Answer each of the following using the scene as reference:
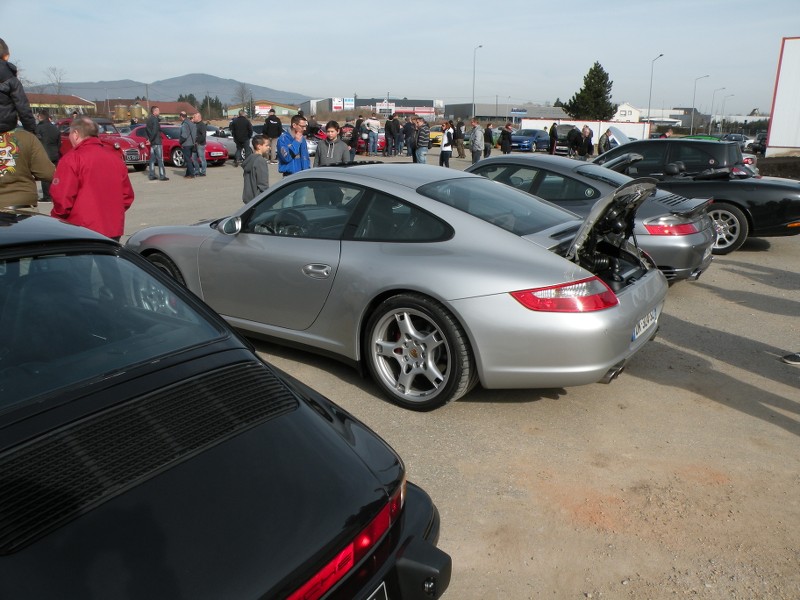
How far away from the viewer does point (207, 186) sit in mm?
16828

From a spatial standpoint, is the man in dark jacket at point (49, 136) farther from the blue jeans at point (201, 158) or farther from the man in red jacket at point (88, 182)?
the man in red jacket at point (88, 182)

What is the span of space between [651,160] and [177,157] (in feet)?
52.6

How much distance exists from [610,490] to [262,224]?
117 inches

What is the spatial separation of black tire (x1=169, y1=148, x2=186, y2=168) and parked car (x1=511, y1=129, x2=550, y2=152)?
18808 mm

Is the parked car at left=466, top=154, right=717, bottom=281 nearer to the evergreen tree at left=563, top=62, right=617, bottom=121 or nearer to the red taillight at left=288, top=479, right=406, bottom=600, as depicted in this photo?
the red taillight at left=288, top=479, right=406, bottom=600

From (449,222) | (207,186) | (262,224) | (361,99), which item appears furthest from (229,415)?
(361,99)

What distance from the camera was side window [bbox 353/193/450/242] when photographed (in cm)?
419

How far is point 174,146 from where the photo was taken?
21484 mm

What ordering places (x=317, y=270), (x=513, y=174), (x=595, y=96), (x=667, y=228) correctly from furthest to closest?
(x=595, y=96)
(x=513, y=174)
(x=667, y=228)
(x=317, y=270)

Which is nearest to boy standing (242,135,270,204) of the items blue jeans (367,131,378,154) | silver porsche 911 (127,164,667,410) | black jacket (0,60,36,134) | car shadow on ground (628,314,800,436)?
black jacket (0,60,36,134)

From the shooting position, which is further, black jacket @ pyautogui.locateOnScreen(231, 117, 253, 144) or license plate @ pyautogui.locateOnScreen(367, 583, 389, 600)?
black jacket @ pyautogui.locateOnScreen(231, 117, 253, 144)

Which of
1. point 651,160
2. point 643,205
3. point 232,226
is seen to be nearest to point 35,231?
point 232,226

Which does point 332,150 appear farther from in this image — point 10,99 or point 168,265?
point 168,265

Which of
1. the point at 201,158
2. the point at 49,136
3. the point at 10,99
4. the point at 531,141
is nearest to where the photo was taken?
the point at 10,99
